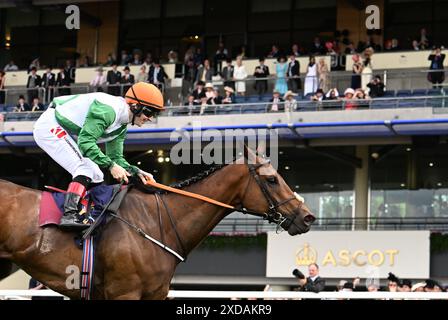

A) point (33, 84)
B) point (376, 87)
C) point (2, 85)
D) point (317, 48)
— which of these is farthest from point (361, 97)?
point (2, 85)

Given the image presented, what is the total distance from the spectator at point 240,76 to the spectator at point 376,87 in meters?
3.09

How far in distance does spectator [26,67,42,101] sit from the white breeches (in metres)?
14.9

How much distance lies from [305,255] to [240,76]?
467 centimetres

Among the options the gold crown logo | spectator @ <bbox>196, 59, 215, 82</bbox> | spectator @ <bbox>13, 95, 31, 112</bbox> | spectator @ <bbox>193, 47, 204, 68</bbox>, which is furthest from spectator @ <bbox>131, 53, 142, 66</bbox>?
the gold crown logo

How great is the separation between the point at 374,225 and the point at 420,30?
18.9 feet

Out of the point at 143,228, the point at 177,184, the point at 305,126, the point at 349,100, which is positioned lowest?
the point at 143,228

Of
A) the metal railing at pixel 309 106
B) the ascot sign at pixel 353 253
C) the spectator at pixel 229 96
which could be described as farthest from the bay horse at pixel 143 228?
the spectator at pixel 229 96

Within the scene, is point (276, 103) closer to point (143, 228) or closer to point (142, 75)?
point (142, 75)

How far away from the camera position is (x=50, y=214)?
6527 millimetres

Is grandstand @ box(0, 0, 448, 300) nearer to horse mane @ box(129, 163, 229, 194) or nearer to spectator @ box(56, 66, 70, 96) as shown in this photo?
spectator @ box(56, 66, 70, 96)

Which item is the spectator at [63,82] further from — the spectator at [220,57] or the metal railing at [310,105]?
the spectator at [220,57]

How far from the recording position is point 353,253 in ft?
60.6

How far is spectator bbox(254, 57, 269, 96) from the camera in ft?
65.5

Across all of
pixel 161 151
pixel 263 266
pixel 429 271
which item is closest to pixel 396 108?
pixel 429 271
